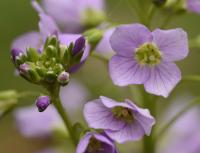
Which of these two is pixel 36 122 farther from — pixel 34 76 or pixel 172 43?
pixel 172 43

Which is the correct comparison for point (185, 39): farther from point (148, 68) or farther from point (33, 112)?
point (33, 112)

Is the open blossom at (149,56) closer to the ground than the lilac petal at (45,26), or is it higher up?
closer to the ground

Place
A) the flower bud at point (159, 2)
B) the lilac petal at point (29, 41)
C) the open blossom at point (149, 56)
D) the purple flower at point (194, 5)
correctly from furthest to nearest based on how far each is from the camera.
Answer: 1. the lilac petal at point (29, 41)
2. the purple flower at point (194, 5)
3. the flower bud at point (159, 2)
4. the open blossom at point (149, 56)

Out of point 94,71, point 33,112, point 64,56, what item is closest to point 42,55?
point 64,56

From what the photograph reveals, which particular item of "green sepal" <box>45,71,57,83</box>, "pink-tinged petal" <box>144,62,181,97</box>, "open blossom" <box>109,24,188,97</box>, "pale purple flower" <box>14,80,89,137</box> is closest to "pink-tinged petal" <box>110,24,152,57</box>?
"open blossom" <box>109,24,188,97</box>

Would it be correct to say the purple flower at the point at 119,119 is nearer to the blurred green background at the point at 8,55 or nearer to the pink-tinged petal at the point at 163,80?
the pink-tinged petal at the point at 163,80

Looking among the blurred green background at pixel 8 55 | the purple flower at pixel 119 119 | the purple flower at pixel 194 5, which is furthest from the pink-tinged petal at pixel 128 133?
the blurred green background at pixel 8 55

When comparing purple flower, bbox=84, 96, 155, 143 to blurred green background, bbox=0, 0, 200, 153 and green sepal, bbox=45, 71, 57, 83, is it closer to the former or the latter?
green sepal, bbox=45, 71, 57, 83
